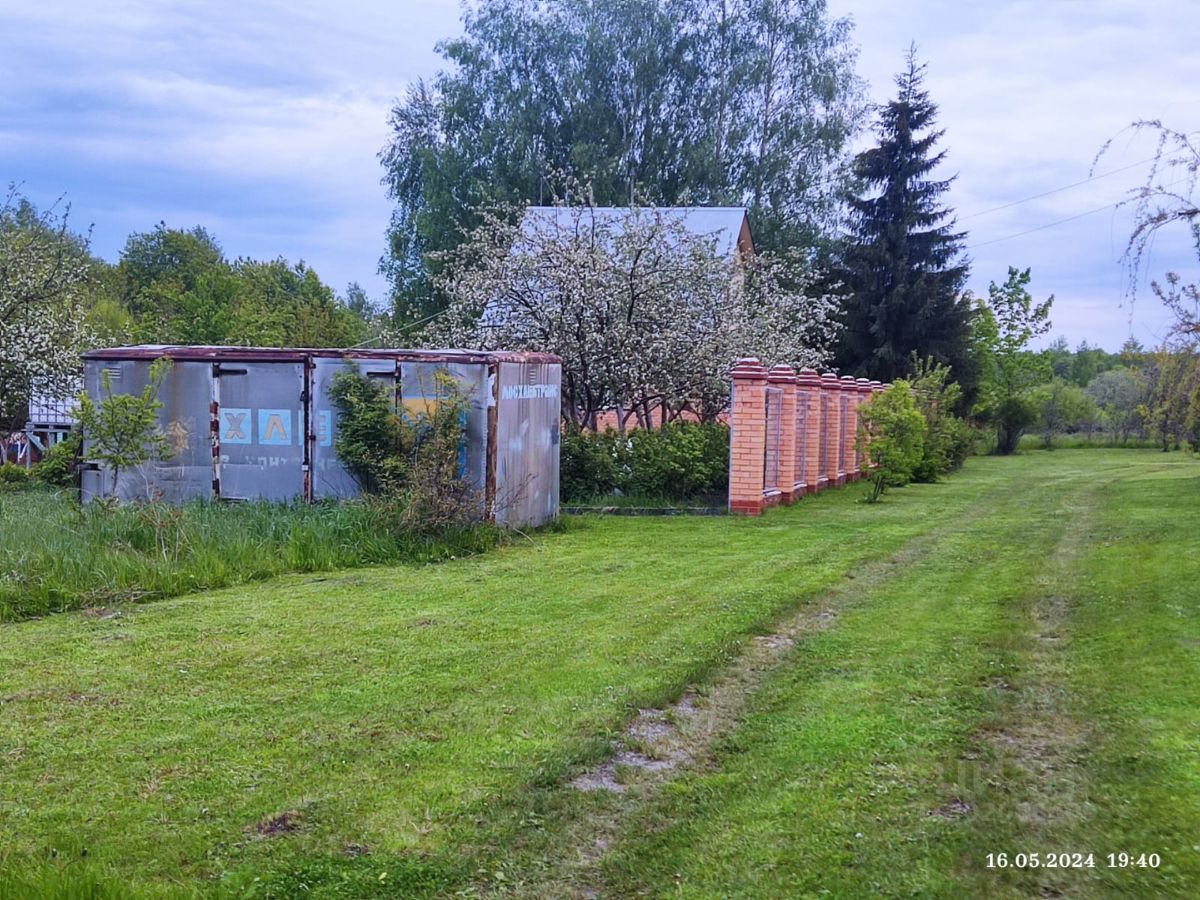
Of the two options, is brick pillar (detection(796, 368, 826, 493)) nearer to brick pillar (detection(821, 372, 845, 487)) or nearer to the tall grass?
brick pillar (detection(821, 372, 845, 487))

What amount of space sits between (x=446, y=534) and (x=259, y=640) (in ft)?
13.9

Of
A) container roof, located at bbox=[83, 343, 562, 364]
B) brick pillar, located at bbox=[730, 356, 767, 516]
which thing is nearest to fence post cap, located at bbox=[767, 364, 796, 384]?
brick pillar, located at bbox=[730, 356, 767, 516]

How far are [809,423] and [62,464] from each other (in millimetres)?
11224

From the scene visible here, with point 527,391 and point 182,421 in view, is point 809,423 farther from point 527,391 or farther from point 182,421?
point 182,421

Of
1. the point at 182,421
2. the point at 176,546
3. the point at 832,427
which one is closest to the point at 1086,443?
the point at 832,427

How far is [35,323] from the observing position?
20672mm

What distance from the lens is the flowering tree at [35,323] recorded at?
20000 mm

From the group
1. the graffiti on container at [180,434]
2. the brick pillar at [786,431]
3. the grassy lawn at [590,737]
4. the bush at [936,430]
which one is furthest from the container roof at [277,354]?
the bush at [936,430]

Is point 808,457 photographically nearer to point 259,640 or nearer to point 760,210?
point 259,640

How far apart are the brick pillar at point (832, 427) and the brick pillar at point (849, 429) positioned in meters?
0.41

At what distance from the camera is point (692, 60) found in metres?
39.2

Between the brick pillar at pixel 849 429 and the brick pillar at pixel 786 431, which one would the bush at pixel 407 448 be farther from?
the brick pillar at pixel 849 429

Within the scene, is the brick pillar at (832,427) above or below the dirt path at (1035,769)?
above

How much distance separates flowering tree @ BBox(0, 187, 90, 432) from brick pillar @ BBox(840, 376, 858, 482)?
48.5 feet
